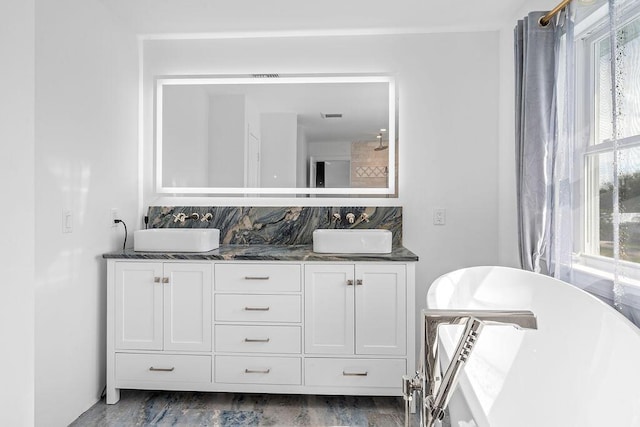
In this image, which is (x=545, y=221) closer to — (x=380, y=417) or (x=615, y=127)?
(x=615, y=127)

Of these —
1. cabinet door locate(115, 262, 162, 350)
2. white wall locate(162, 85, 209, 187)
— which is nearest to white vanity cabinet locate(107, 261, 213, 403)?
cabinet door locate(115, 262, 162, 350)

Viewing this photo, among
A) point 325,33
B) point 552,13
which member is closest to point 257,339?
point 325,33

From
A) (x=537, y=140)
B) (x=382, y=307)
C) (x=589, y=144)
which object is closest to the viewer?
(x=589, y=144)

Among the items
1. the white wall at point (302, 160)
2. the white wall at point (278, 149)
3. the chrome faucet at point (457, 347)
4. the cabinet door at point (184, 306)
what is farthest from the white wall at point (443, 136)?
the chrome faucet at point (457, 347)

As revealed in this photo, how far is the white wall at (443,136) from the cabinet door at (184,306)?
3.61 feet

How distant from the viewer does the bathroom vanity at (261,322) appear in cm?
222

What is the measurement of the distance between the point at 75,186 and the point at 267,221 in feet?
3.75

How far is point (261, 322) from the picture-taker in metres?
2.25

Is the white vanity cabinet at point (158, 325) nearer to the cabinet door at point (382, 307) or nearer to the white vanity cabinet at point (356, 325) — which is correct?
the white vanity cabinet at point (356, 325)

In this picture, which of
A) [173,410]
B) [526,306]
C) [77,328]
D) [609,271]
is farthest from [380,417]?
[77,328]

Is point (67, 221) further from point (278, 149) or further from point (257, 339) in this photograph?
point (278, 149)

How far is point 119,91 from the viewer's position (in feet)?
8.33

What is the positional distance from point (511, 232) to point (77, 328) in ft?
8.36

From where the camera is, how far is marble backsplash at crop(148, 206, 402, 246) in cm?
273
